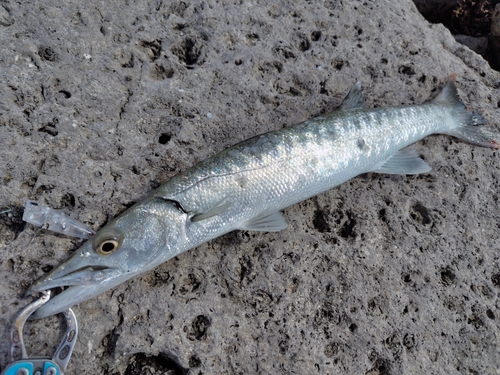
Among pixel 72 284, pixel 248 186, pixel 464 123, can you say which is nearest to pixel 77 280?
pixel 72 284

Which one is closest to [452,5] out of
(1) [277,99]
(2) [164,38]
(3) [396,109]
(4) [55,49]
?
(3) [396,109]

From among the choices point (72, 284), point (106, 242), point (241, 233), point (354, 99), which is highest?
point (354, 99)

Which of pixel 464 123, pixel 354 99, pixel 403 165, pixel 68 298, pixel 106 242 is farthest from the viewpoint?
pixel 464 123

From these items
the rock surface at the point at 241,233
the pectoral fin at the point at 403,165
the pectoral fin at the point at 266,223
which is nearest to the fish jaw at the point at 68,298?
the rock surface at the point at 241,233

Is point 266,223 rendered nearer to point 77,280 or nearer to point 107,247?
point 107,247

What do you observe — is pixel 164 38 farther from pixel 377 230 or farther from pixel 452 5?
pixel 452 5

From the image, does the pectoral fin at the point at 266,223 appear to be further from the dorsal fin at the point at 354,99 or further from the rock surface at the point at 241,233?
the dorsal fin at the point at 354,99
